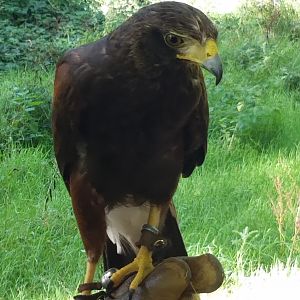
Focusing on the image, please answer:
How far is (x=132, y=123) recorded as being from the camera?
7.32ft

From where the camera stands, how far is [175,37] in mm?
2051

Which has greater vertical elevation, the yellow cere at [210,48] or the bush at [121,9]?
the yellow cere at [210,48]

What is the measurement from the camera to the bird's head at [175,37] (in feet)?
6.73

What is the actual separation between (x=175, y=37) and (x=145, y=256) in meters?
0.82

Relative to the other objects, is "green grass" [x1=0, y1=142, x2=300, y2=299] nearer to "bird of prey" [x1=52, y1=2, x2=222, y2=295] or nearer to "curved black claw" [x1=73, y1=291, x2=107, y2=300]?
"curved black claw" [x1=73, y1=291, x2=107, y2=300]

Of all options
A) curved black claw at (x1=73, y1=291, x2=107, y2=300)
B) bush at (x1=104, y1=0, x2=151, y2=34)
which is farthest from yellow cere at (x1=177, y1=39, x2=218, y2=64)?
bush at (x1=104, y1=0, x2=151, y2=34)

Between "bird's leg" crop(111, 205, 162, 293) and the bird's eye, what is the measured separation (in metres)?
0.69

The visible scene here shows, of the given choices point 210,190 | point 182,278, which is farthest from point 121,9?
point 182,278

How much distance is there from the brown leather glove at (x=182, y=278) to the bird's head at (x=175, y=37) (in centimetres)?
62

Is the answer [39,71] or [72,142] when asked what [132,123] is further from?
[39,71]

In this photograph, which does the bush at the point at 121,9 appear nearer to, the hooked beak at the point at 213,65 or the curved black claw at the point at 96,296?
the curved black claw at the point at 96,296

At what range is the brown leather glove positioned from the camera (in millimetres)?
2172

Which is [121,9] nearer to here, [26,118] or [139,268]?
[26,118]

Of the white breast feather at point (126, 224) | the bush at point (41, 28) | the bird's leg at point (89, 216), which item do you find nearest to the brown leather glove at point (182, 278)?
the bird's leg at point (89, 216)
